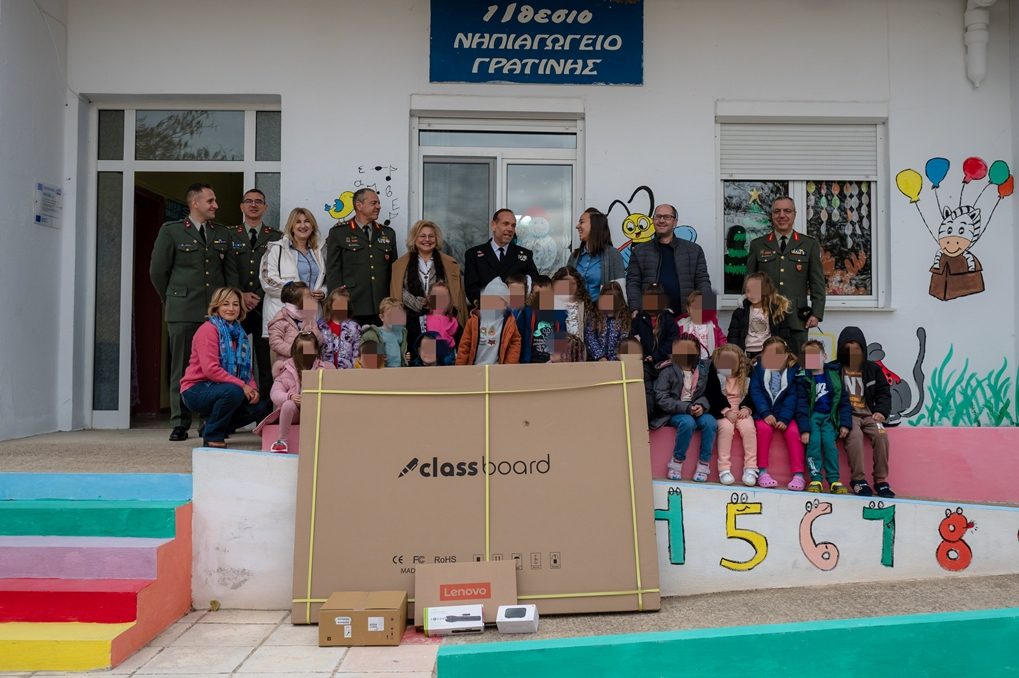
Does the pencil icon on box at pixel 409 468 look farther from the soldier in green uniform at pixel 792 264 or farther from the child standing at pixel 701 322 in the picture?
the soldier in green uniform at pixel 792 264

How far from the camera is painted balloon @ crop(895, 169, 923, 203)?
7.46 meters

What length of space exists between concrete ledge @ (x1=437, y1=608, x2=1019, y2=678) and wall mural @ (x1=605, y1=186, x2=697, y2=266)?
17.4 feet

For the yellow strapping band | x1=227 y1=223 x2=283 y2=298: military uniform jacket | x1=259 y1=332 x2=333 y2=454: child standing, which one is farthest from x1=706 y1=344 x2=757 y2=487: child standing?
x1=227 y1=223 x2=283 y2=298: military uniform jacket

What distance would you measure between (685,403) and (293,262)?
122 inches

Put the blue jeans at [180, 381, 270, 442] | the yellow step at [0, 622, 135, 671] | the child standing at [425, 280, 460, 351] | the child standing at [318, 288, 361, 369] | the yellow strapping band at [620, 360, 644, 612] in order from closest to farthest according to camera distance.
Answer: the yellow step at [0, 622, 135, 671]
the yellow strapping band at [620, 360, 644, 612]
the blue jeans at [180, 381, 270, 442]
the child standing at [318, 288, 361, 369]
the child standing at [425, 280, 460, 351]

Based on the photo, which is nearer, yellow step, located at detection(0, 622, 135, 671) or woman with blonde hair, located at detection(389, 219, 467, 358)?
yellow step, located at detection(0, 622, 135, 671)

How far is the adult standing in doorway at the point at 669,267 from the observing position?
650 cm

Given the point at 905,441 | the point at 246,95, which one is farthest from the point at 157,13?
the point at 905,441

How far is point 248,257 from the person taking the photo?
6.79 metres

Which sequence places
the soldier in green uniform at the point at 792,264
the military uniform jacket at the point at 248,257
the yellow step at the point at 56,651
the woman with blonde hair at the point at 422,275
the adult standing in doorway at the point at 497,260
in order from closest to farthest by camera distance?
the yellow step at the point at 56,651, the woman with blonde hair at the point at 422,275, the adult standing in doorway at the point at 497,260, the soldier in green uniform at the point at 792,264, the military uniform jacket at the point at 248,257

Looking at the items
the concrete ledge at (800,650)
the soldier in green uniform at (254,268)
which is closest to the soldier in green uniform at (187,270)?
the soldier in green uniform at (254,268)

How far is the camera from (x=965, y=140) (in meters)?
7.50

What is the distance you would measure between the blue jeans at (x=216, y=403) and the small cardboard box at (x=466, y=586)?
187 centimetres

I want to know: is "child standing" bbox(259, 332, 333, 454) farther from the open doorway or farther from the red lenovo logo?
the open doorway
